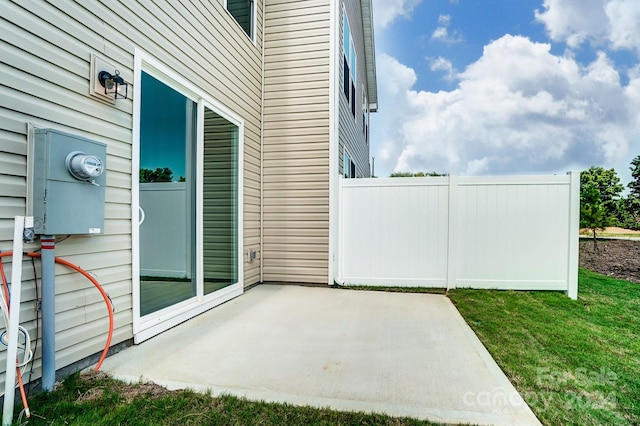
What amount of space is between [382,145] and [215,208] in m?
15.1

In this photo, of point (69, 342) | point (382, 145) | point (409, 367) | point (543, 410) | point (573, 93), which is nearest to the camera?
point (543, 410)

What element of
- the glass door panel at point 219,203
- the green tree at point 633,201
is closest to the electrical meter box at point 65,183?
the glass door panel at point 219,203

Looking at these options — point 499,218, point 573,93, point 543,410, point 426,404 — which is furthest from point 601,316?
point 573,93

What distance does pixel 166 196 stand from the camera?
330 centimetres

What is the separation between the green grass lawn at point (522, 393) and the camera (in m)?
1.72

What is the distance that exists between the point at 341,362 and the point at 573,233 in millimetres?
3943

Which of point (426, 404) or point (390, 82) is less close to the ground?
point (390, 82)

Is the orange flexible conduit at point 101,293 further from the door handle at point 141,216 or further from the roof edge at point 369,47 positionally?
the roof edge at point 369,47

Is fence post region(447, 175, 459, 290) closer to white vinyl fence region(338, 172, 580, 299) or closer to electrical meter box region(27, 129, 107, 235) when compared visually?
white vinyl fence region(338, 172, 580, 299)

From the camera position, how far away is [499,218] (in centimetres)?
470

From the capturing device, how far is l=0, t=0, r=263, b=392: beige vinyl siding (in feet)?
6.03

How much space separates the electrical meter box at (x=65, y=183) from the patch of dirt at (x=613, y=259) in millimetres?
7505

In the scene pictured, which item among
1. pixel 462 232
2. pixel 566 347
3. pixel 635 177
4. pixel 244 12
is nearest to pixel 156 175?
pixel 244 12

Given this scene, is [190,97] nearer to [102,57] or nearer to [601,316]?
[102,57]
